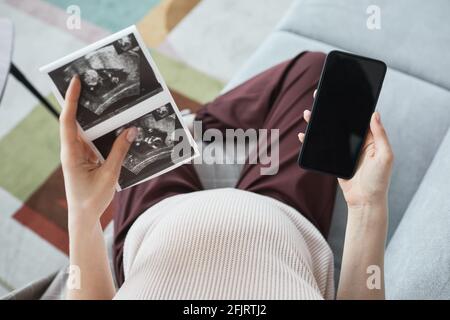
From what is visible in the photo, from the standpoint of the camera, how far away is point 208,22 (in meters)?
1.77

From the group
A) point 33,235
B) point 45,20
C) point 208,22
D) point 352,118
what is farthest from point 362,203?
point 45,20

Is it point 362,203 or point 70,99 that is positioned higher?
point 70,99

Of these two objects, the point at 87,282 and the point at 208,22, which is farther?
the point at 208,22

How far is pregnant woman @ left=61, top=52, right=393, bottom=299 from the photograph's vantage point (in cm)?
63

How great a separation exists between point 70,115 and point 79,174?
3.8 inches

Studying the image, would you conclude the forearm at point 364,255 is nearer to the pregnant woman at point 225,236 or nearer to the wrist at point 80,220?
the pregnant woman at point 225,236

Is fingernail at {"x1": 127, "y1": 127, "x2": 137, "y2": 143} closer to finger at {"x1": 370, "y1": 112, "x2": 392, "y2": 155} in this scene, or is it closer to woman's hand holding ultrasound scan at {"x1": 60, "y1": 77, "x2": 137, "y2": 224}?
woman's hand holding ultrasound scan at {"x1": 60, "y1": 77, "x2": 137, "y2": 224}

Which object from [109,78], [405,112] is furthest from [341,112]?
[109,78]

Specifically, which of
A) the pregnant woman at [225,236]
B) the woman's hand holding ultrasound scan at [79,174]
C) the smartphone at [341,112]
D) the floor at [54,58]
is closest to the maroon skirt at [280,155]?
the pregnant woman at [225,236]

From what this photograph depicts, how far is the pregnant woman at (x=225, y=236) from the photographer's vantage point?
2.06 ft

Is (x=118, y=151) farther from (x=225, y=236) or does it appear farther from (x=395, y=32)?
(x=395, y=32)
